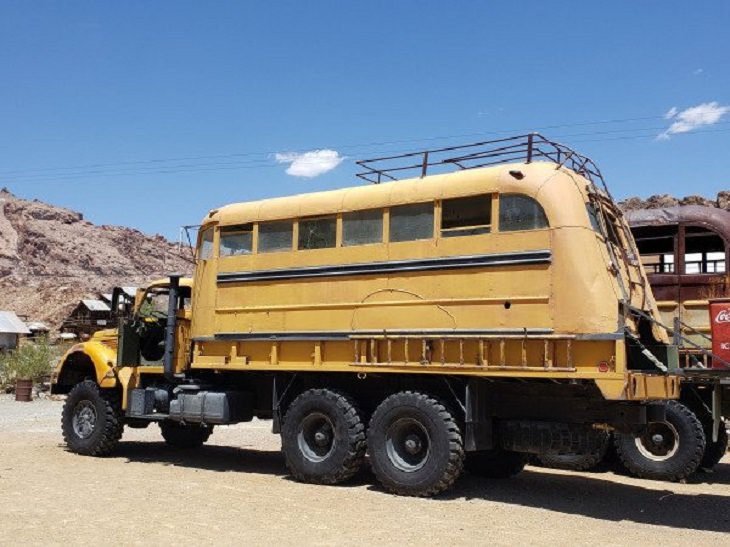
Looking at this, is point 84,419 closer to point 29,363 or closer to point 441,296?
point 441,296

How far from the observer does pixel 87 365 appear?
14.3 metres

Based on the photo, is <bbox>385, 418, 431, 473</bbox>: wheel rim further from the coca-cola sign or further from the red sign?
the coca-cola sign

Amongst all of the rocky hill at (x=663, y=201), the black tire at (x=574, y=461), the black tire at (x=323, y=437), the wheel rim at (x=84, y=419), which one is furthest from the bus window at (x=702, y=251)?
the rocky hill at (x=663, y=201)

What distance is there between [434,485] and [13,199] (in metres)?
162

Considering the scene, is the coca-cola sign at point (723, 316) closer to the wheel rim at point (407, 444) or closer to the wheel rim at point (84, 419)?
the wheel rim at point (407, 444)

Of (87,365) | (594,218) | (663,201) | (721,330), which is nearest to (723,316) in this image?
(721,330)

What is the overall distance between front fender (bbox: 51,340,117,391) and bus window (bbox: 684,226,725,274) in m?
9.92

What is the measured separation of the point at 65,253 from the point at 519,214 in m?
136

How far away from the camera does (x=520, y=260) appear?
9.23 m

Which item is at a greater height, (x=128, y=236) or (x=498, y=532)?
(x=128, y=236)

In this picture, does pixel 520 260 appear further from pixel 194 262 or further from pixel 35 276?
pixel 35 276

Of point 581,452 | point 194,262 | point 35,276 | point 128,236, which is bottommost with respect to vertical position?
point 581,452

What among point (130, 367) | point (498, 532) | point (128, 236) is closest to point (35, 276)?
point (128, 236)

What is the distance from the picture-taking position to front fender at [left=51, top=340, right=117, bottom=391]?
13.3 metres
